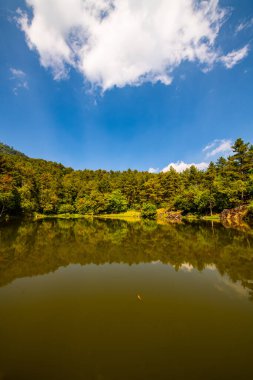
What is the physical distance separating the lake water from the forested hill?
28869 millimetres

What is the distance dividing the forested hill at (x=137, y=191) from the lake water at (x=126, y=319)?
28869 mm

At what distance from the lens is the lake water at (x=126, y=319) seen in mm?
4293

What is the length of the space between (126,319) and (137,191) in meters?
59.5

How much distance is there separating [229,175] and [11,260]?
1535 inches

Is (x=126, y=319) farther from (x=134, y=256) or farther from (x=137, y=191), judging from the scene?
(x=137, y=191)

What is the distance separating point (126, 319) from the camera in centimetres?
612

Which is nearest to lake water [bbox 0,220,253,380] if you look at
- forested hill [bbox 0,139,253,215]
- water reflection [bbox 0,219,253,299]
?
water reflection [bbox 0,219,253,299]

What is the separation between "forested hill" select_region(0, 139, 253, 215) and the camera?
38688mm

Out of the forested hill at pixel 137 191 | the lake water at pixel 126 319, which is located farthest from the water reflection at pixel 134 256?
the forested hill at pixel 137 191

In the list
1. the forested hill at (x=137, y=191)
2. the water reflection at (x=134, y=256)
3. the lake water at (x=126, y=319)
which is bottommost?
the lake water at (x=126, y=319)

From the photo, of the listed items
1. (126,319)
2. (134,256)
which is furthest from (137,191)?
(126,319)

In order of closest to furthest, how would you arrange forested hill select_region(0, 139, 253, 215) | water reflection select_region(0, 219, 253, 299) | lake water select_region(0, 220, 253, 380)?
lake water select_region(0, 220, 253, 380)
water reflection select_region(0, 219, 253, 299)
forested hill select_region(0, 139, 253, 215)

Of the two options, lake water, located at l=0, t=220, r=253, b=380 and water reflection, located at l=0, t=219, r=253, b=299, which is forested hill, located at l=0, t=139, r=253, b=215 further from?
lake water, located at l=0, t=220, r=253, b=380

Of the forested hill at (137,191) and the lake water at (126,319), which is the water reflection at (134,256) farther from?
the forested hill at (137,191)
